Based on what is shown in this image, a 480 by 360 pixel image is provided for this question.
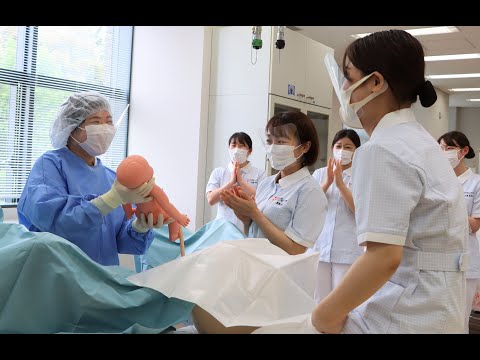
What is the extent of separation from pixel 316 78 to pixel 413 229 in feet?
11.8

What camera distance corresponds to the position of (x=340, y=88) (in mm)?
1285

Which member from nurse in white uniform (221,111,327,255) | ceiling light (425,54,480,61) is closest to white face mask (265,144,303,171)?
nurse in white uniform (221,111,327,255)

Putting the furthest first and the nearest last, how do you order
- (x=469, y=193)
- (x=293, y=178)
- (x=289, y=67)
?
(x=289, y=67)
(x=469, y=193)
(x=293, y=178)

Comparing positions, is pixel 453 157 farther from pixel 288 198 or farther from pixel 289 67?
pixel 288 198

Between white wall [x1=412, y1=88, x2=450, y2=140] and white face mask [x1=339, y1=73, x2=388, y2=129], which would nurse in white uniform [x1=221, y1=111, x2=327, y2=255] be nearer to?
white face mask [x1=339, y1=73, x2=388, y2=129]

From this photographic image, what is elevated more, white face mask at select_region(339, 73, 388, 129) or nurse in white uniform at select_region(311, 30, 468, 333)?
white face mask at select_region(339, 73, 388, 129)

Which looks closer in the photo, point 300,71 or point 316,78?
point 300,71

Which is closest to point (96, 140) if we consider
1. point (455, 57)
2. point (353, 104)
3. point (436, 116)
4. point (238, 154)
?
point (353, 104)

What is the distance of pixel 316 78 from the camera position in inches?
175

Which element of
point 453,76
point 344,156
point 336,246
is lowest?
point 336,246

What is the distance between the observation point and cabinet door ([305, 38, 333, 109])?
434 centimetres

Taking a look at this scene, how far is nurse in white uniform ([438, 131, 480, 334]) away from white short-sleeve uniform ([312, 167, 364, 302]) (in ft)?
2.49

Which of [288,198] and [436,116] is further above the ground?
[436,116]
